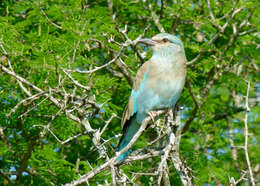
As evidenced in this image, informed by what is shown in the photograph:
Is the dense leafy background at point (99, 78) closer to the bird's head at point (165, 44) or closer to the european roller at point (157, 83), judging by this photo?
the european roller at point (157, 83)

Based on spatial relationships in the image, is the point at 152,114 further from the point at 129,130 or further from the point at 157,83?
the point at 129,130

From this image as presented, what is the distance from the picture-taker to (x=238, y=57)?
7.11 meters

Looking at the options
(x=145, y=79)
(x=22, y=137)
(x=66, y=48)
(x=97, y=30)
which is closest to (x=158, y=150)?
(x=145, y=79)

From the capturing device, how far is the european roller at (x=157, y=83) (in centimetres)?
532

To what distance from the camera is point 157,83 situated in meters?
5.37

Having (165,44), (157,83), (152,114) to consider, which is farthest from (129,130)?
(165,44)

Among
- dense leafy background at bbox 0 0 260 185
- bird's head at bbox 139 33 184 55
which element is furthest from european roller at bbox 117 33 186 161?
dense leafy background at bbox 0 0 260 185

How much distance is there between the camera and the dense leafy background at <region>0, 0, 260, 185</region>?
5.58 meters

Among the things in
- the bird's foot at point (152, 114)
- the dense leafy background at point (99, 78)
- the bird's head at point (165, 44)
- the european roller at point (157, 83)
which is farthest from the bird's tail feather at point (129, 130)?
the bird's head at point (165, 44)

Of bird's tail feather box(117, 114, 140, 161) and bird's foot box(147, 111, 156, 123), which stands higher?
bird's foot box(147, 111, 156, 123)

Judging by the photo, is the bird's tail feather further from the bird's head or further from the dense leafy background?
the bird's head

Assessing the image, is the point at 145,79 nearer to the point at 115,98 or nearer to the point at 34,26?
the point at 115,98

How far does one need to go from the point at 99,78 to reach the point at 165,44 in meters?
0.99

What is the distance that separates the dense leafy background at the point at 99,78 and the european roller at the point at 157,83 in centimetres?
32
